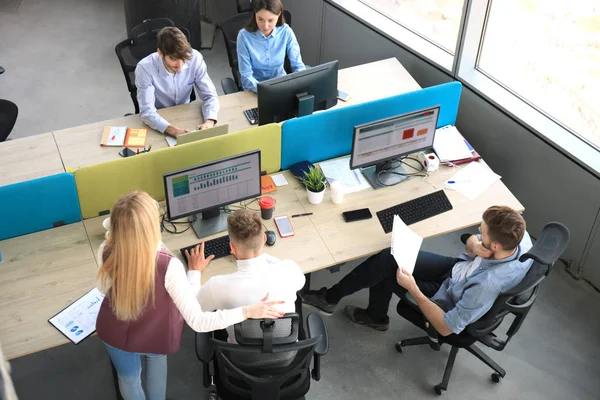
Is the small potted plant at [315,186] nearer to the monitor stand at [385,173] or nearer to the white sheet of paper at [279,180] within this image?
the white sheet of paper at [279,180]

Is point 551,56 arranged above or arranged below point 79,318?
above

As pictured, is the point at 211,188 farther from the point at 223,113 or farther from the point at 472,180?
the point at 472,180

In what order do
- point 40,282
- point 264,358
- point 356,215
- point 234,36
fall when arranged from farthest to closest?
1. point 234,36
2. point 356,215
3. point 40,282
4. point 264,358

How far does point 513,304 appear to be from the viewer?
9.82ft

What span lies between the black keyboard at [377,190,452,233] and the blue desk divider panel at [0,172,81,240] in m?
1.71

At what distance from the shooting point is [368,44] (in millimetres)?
5391

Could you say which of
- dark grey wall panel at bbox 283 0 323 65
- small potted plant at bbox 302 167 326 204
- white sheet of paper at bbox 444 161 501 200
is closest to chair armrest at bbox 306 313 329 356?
small potted plant at bbox 302 167 326 204

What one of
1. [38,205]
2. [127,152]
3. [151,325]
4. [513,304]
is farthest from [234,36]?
[513,304]

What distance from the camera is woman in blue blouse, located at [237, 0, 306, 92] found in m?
4.39

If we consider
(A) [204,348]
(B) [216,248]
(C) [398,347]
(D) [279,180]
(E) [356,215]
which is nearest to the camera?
(A) [204,348]

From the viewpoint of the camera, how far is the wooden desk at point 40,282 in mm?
2879

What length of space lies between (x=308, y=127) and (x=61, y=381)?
201 cm

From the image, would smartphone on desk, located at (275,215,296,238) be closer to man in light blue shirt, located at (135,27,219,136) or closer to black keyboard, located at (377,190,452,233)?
black keyboard, located at (377,190,452,233)

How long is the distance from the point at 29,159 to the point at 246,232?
190 cm
